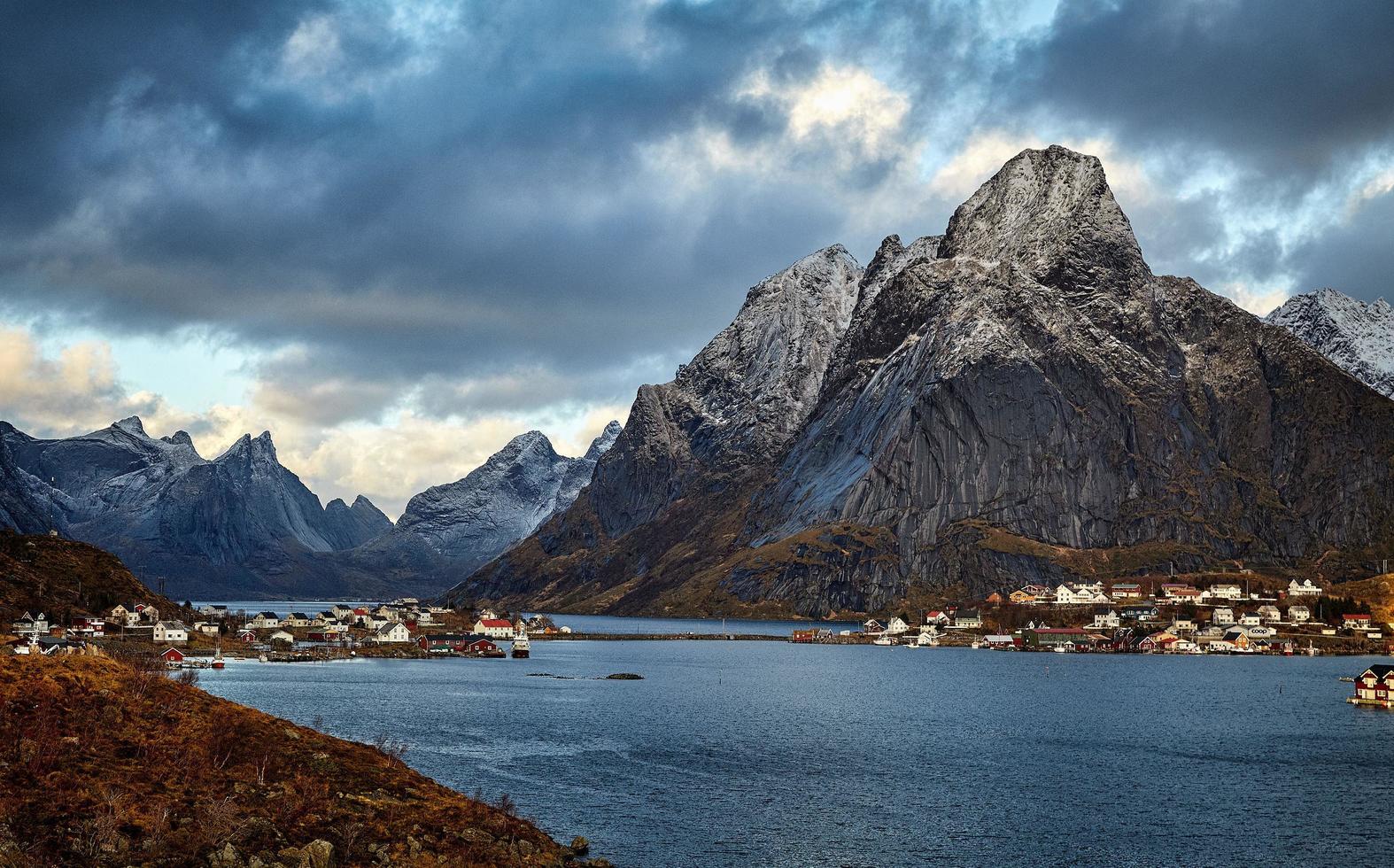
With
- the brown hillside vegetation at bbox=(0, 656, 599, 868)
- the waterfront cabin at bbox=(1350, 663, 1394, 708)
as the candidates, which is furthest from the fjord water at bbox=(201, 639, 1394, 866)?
the brown hillside vegetation at bbox=(0, 656, 599, 868)

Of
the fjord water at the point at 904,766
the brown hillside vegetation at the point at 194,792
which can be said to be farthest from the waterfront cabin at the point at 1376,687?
the brown hillside vegetation at the point at 194,792

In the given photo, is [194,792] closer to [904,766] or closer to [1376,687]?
[904,766]

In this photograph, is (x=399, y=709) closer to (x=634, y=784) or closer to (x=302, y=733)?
(x=634, y=784)

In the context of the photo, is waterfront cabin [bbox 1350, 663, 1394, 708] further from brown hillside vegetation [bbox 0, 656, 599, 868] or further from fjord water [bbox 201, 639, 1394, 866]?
brown hillside vegetation [bbox 0, 656, 599, 868]

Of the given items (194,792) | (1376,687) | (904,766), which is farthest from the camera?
(1376,687)

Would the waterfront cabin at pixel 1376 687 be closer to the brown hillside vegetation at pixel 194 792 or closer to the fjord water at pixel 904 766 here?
the fjord water at pixel 904 766

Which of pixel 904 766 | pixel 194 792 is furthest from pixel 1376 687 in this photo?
pixel 194 792

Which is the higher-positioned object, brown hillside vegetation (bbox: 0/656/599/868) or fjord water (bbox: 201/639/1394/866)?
brown hillside vegetation (bbox: 0/656/599/868)

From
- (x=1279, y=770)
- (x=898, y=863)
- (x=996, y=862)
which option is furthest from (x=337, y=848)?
(x=1279, y=770)
